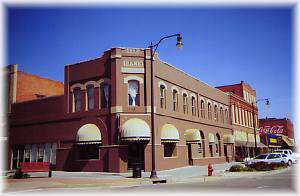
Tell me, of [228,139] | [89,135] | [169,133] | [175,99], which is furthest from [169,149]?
[228,139]

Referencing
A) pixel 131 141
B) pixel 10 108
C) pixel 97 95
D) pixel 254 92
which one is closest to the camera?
pixel 131 141

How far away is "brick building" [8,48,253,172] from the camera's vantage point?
26.7 meters

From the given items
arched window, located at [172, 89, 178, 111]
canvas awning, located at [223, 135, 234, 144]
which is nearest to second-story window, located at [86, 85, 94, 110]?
arched window, located at [172, 89, 178, 111]

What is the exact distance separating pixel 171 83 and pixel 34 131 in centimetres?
1525

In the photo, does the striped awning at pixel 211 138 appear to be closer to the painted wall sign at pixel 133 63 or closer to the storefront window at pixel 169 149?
the storefront window at pixel 169 149

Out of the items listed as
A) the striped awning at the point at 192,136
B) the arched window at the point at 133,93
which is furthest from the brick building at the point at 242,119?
the arched window at the point at 133,93

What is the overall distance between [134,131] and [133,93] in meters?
3.89

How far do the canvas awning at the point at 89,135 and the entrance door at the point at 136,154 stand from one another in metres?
2.84

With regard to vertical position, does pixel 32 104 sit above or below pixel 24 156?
above

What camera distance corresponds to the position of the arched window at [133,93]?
2762 centimetres

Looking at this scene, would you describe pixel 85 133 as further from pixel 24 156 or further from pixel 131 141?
pixel 24 156

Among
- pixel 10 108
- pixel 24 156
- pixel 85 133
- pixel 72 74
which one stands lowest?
pixel 24 156

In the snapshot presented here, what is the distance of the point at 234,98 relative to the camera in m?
50.7

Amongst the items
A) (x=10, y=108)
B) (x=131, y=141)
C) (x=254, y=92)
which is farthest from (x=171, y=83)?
(x=254, y=92)
